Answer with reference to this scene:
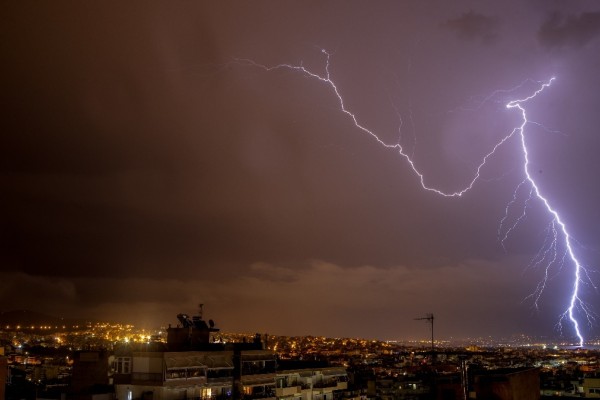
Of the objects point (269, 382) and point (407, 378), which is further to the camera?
point (407, 378)

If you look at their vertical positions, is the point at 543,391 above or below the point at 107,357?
below

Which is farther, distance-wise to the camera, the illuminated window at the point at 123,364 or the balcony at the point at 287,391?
the balcony at the point at 287,391

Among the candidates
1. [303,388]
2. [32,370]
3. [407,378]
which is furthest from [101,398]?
[407,378]

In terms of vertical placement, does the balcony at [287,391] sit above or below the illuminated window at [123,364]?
below

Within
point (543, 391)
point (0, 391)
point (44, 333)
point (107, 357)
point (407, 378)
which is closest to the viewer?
point (0, 391)

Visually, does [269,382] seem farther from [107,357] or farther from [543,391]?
[543,391]

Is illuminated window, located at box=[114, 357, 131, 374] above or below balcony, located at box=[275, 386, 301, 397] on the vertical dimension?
above

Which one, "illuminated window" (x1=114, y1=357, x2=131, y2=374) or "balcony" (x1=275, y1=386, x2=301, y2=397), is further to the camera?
"balcony" (x1=275, y1=386, x2=301, y2=397)

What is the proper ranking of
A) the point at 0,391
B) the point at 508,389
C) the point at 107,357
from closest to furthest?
the point at 508,389 < the point at 0,391 < the point at 107,357

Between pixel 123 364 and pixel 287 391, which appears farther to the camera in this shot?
pixel 287 391

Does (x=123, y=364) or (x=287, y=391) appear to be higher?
(x=123, y=364)
